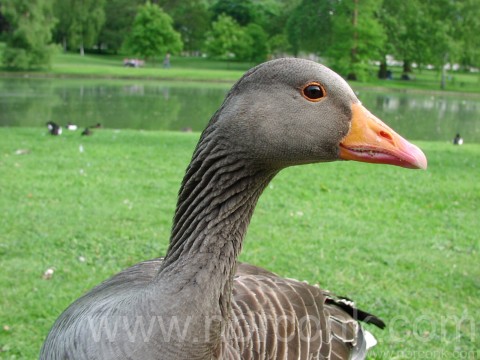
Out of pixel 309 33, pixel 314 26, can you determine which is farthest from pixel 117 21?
pixel 314 26

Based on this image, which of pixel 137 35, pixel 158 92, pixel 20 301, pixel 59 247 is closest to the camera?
pixel 20 301

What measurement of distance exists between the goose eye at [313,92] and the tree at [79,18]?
49.5 meters

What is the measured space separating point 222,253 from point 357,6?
45267 millimetres

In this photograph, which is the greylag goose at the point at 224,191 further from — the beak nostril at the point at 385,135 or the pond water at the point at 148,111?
the pond water at the point at 148,111

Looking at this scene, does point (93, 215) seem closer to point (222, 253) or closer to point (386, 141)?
point (222, 253)

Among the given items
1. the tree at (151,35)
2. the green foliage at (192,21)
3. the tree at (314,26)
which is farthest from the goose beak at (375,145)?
the green foliage at (192,21)

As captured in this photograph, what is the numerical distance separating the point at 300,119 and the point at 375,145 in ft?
1.03

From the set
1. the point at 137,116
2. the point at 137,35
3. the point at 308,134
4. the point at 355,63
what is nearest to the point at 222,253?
the point at 308,134

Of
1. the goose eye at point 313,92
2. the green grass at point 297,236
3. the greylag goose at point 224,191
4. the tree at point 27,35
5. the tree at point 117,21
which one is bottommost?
the green grass at point 297,236

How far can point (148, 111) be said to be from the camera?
2003 cm

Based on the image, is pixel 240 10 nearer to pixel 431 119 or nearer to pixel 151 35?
pixel 151 35

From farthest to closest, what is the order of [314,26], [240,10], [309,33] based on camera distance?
1. [240,10]
2. [309,33]
3. [314,26]

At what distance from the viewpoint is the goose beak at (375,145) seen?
6.56 feet

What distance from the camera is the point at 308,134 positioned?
6.85 feet
